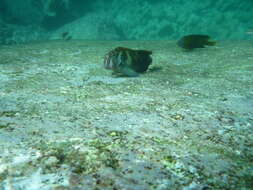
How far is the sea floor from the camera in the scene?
1.86m

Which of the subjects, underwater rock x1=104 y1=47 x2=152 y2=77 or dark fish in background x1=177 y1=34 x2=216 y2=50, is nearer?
underwater rock x1=104 y1=47 x2=152 y2=77

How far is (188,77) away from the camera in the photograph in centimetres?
518

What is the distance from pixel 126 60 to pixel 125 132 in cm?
239

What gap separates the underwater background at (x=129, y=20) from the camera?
19172 millimetres

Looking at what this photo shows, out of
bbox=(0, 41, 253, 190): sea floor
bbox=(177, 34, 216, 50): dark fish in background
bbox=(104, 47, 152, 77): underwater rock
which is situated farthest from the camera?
bbox=(177, 34, 216, 50): dark fish in background

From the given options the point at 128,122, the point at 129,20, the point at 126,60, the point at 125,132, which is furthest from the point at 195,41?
the point at 129,20

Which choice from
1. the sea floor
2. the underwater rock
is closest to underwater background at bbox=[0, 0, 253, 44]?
the underwater rock

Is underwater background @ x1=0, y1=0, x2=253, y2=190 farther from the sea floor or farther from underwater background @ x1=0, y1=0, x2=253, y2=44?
underwater background @ x1=0, y1=0, x2=253, y2=44

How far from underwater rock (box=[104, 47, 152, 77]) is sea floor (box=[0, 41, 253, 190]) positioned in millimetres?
240

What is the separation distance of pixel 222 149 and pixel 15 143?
1.99 meters

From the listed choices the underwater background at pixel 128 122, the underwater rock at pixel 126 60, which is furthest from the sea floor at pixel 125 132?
the underwater rock at pixel 126 60

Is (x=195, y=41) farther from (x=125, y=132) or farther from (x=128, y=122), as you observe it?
(x=125, y=132)

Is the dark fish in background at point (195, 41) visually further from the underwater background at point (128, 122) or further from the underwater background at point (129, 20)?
the underwater background at point (129, 20)

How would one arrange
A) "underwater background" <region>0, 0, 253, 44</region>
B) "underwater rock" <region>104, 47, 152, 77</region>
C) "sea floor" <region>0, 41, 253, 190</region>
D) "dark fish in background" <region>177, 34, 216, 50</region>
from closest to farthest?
"sea floor" <region>0, 41, 253, 190</region> → "underwater rock" <region>104, 47, 152, 77</region> → "dark fish in background" <region>177, 34, 216, 50</region> → "underwater background" <region>0, 0, 253, 44</region>
